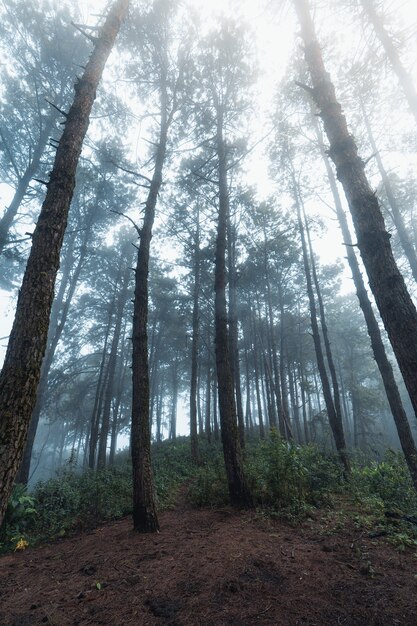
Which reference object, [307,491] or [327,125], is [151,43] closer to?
[327,125]

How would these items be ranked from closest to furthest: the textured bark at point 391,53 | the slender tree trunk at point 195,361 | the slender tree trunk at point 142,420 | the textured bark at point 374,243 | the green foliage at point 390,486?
the textured bark at point 374,243, the slender tree trunk at point 142,420, the green foliage at point 390,486, the textured bark at point 391,53, the slender tree trunk at point 195,361

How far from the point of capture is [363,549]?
4277 millimetres

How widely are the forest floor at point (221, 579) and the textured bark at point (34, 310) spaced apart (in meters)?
1.75

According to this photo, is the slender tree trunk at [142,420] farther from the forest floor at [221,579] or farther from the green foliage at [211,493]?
the green foliage at [211,493]

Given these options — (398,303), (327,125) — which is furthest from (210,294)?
(398,303)

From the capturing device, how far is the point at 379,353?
945 cm

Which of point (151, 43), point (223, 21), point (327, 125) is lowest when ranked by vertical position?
point (327, 125)

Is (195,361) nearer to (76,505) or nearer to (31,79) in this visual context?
(76,505)

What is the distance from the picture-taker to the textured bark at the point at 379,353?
758 centimetres

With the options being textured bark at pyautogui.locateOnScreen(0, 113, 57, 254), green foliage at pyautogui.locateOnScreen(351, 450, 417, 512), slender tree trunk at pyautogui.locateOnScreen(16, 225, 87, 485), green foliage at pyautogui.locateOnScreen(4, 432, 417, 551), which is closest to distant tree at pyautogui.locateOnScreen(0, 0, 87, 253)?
textured bark at pyautogui.locateOnScreen(0, 113, 57, 254)

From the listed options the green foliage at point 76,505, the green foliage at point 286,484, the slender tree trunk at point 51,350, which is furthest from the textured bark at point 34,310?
the slender tree trunk at point 51,350

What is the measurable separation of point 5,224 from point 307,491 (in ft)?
46.3

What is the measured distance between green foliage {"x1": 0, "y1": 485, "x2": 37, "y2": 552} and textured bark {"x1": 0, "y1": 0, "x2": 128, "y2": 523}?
4.72 m

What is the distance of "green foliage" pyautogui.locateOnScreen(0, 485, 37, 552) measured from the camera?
19.4 ft
